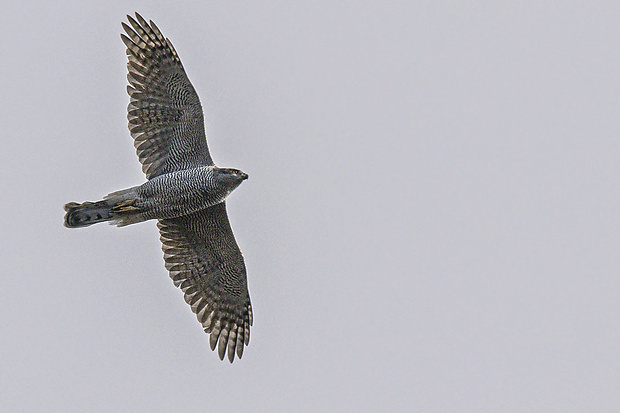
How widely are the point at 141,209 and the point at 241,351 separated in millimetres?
3525

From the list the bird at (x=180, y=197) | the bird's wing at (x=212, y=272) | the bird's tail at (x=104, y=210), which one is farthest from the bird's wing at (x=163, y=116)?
the bird's wing at (x=212, y=272)

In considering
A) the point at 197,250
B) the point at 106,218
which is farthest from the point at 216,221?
the point at 106,218

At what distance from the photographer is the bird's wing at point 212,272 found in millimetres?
20875

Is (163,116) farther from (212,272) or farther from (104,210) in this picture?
(212,272)

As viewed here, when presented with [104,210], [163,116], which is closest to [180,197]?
[104,210]

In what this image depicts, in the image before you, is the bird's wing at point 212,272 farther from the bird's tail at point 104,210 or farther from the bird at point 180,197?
the bird's tail at point 104,210

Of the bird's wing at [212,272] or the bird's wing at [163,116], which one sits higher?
the bird's wing at [163,116]

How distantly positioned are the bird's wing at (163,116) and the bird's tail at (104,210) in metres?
0.72

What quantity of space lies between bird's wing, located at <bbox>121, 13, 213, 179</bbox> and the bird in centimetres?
2

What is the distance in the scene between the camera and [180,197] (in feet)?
65.2

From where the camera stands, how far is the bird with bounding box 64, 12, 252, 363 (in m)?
19.8

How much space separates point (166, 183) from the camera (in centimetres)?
1988

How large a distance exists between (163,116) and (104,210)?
6.72ft

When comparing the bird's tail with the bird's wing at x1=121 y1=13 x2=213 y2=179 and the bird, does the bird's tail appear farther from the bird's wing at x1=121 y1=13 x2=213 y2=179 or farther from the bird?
the bird's wing at x1=121 y1=13 x2=213 y2=179
